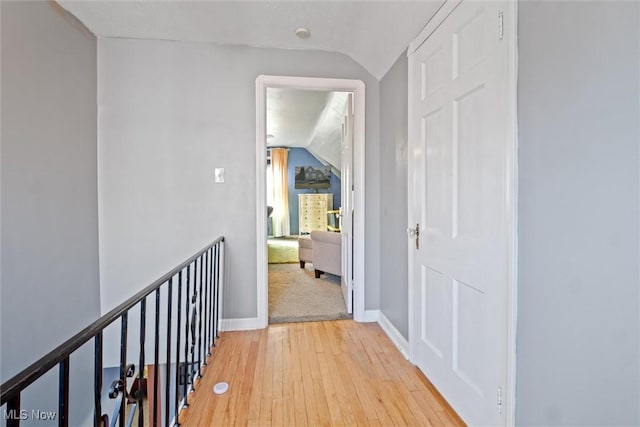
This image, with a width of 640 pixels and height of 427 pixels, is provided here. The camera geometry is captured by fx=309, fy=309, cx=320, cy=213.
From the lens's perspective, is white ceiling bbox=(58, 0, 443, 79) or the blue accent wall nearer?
white ceiling bbox=(58, 0, 443, 79)

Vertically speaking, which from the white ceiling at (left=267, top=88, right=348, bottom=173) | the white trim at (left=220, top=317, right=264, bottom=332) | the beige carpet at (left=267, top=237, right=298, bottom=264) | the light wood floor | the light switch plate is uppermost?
the white ceiling at (left=267, top=88, right=348, bottom=173)

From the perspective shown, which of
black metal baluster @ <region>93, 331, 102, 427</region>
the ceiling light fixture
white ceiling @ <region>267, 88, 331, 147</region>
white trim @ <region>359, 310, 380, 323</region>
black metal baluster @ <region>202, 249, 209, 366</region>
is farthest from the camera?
white ceiling @ <region>267, 88, 331, 147</region>

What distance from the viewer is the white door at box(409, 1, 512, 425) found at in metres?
1.24

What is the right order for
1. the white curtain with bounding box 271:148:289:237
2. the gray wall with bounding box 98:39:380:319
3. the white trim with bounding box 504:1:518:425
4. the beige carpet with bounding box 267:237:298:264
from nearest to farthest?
the white trim with bounding box 504:1:518:425
the gray wall with bounding box 98:39:380:319
the beige carpet with bounding box 267:237:298:264
the white curtain with bounding box 271:148:289:237

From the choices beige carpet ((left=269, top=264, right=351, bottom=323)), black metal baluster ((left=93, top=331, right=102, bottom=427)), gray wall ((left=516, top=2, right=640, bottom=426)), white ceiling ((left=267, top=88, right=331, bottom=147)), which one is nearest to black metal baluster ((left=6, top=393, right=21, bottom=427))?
black metal baluster ((left=93, top=331, right=102, bottom=427))

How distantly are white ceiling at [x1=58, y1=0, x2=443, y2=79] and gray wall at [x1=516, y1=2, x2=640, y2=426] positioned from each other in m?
0.96

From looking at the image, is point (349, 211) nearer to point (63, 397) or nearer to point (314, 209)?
point (63, 397)

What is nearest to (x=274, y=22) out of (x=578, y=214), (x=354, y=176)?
(x=354, y=176)

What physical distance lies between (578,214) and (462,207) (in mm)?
581

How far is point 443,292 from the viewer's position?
169cm

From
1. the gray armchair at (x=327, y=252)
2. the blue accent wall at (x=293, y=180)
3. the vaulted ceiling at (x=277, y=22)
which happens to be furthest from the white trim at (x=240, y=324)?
the blue accent wall at (x=293, y=180)

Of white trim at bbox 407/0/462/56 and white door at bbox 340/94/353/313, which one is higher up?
white trim at bbox 407/0/462/56

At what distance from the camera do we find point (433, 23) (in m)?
1.74

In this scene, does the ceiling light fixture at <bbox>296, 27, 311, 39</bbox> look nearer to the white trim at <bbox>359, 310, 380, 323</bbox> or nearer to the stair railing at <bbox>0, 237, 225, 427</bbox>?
the stair railing at <bbox>0, 237, 225, 427</bbox>
